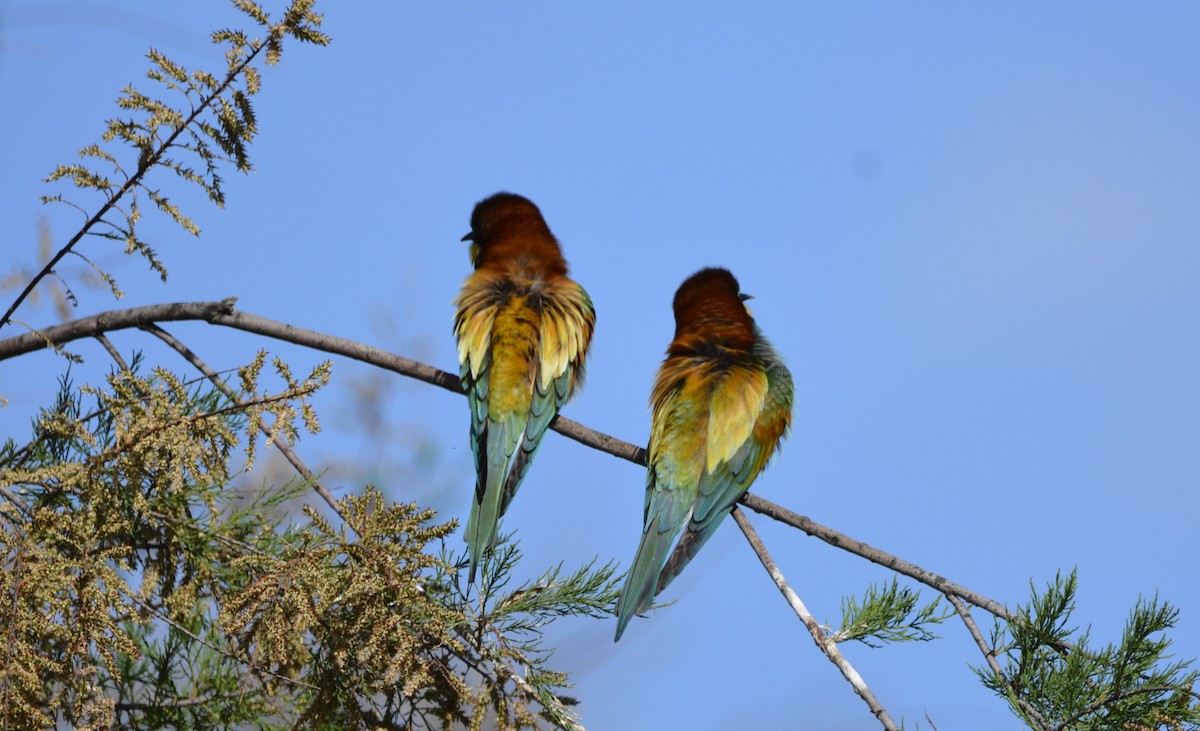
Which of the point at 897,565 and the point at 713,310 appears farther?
the point at 713,310

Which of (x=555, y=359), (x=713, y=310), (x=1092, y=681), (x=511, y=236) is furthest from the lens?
(x=511, y=236)

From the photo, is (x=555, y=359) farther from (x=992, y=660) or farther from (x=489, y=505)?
(x=992, y=660)

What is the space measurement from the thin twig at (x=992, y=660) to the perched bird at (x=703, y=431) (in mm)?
767

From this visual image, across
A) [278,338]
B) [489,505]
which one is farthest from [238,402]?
[489,505]

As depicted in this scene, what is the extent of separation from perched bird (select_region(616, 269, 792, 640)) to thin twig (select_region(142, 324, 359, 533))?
77cm

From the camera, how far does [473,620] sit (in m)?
2.68

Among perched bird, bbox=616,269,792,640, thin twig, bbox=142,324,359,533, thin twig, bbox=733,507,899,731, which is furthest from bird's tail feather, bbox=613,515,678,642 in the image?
thin twig, bbox=142,324,359,533

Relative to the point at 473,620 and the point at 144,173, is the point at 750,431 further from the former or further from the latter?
the point at 144,173

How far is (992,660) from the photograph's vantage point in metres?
2.56

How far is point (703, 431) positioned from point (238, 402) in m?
1.47

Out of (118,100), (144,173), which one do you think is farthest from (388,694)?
(118,100)

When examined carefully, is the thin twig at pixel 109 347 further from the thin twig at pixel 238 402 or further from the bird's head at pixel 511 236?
the bird's head at pixel 511 236

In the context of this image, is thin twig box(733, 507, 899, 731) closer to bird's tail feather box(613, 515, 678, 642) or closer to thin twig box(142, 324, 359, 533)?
bird's tail feather box(613, 515, 678, 642)

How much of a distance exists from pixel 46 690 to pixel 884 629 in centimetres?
185
